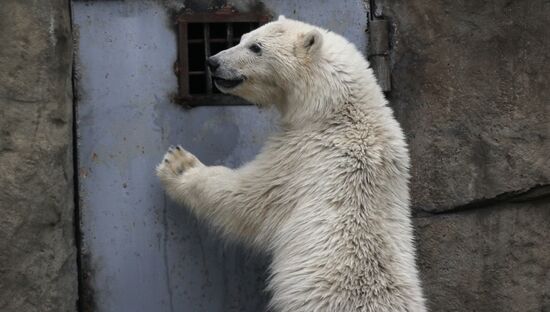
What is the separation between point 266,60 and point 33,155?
3.93ft

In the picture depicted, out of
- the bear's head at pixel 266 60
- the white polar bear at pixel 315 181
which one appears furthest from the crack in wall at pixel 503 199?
the bear's head at pixel 266 60

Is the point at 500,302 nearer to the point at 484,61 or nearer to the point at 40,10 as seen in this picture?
the point at 484,61

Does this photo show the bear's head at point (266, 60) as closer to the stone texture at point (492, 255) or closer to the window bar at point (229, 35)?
the window bar at point (229, 35)

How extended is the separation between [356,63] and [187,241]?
4.10 feet

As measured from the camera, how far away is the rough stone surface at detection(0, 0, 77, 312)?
4059mm

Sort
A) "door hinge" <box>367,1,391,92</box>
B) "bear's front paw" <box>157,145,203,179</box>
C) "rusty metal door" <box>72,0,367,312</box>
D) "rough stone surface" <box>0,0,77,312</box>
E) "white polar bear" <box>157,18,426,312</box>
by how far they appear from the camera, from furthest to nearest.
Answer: "door hinge" <box>367,1,391,92</box> < "rusty metal door" <box>72,0,367,312</box> < "bear's front paw" <box>157,145,203,179</box> < "white polar bear" <box>157,18,426,312</box> < "rough stone surface" <box>0,0,77,312</box>

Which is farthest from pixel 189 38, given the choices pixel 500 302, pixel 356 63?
pixel 500 302

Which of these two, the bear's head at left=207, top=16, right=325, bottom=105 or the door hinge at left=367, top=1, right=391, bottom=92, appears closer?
the bear's head at left=207, top=16, right=325, bottom=105

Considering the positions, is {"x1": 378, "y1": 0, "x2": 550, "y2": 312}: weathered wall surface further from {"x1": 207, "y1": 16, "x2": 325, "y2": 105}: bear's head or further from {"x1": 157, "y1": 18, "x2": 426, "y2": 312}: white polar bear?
{"x1": 207, "y1": 16, "x2": 325, "y2": 105}: bear's head

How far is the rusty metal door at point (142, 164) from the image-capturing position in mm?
4781

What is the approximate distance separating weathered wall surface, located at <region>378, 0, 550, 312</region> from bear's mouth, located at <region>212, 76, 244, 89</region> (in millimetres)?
943

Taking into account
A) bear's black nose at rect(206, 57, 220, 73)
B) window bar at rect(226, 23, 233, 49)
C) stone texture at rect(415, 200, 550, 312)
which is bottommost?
stone texture at rect(415, 200, 550, 312)

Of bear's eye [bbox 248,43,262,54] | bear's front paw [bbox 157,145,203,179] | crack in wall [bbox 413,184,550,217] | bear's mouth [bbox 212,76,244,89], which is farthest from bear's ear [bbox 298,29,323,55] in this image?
crack in wall [bbox 413,184,550,217]

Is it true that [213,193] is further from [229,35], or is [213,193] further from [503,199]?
[503,199]
